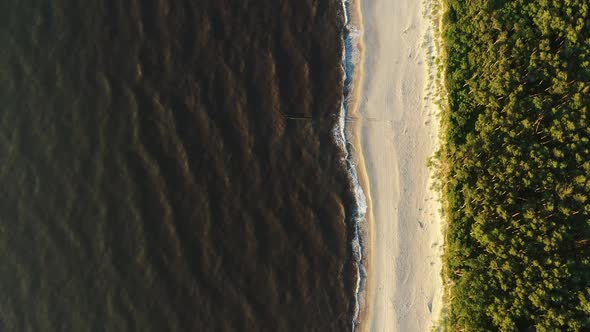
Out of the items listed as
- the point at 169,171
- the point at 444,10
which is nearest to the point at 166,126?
the point at 169,171

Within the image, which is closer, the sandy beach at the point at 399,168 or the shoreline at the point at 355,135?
the sandy beach at the point at 399,168

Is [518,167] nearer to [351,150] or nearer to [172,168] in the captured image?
[351,150]

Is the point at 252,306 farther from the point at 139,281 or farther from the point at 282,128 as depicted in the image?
the point at 282,128

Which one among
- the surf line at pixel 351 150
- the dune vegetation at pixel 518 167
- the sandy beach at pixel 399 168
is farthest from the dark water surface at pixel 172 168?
the dune vegetation at pixel 518 167

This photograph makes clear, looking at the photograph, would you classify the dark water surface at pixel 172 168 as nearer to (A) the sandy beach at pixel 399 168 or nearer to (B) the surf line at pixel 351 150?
(B) the surf line at pixel 351 150

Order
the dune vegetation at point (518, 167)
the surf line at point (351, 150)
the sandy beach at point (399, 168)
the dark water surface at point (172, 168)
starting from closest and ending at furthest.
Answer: the dune vegetation at point (518, 167), the dark water surface at point (172, 168), the sandy beach at point (399, 168), the surf line at point (351, 150)

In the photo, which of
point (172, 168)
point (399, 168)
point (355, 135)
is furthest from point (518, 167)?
point (172, 168)
